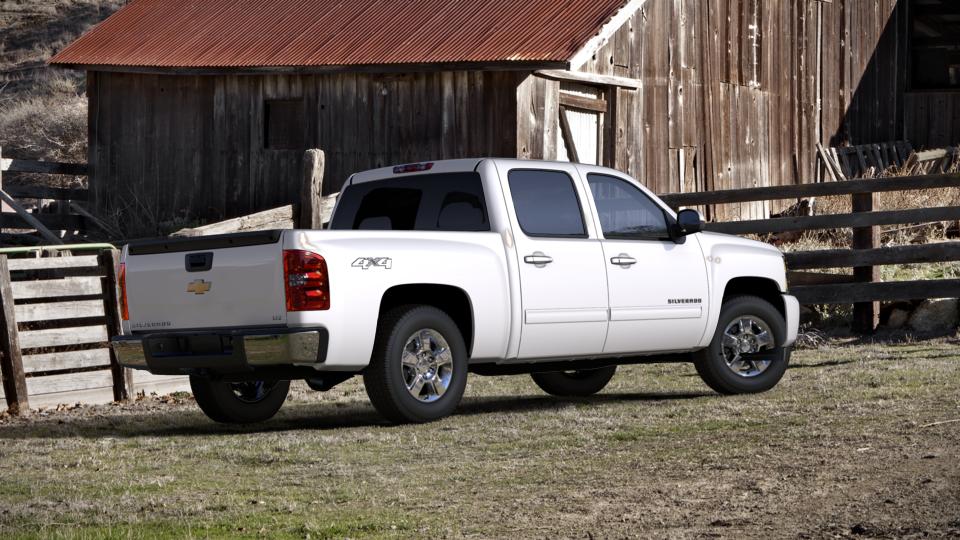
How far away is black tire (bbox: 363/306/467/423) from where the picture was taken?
9.96 m

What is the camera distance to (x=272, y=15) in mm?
25781

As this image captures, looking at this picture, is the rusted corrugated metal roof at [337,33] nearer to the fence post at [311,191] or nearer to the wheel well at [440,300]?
the fence post at [311,191]

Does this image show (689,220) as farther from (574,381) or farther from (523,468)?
(523,468)

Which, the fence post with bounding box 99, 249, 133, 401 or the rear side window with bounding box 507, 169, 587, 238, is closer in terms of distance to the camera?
the rear side window with bounding box 507, 169, 587, 238

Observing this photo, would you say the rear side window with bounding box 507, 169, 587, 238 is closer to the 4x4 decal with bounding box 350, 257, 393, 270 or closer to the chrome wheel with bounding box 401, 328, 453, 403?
the chrome wheel with bounding box 401, 328, 453, 403

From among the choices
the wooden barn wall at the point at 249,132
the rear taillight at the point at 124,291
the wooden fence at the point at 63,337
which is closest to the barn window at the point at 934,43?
the wooden barn wall at the point at 249,132

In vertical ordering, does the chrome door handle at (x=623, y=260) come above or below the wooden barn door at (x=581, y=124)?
below

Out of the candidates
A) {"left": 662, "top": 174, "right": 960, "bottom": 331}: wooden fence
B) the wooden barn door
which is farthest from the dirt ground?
the wooden barn door

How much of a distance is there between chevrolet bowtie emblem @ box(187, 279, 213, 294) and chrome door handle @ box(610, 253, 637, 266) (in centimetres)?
317

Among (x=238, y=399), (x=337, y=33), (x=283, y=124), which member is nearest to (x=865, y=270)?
(x=238, y=399)

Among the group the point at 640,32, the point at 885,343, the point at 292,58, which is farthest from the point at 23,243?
the point at 885,343

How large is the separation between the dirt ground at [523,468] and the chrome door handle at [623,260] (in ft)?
3.71

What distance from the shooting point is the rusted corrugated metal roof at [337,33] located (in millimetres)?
21094

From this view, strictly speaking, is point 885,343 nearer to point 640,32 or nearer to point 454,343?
point 454,343
